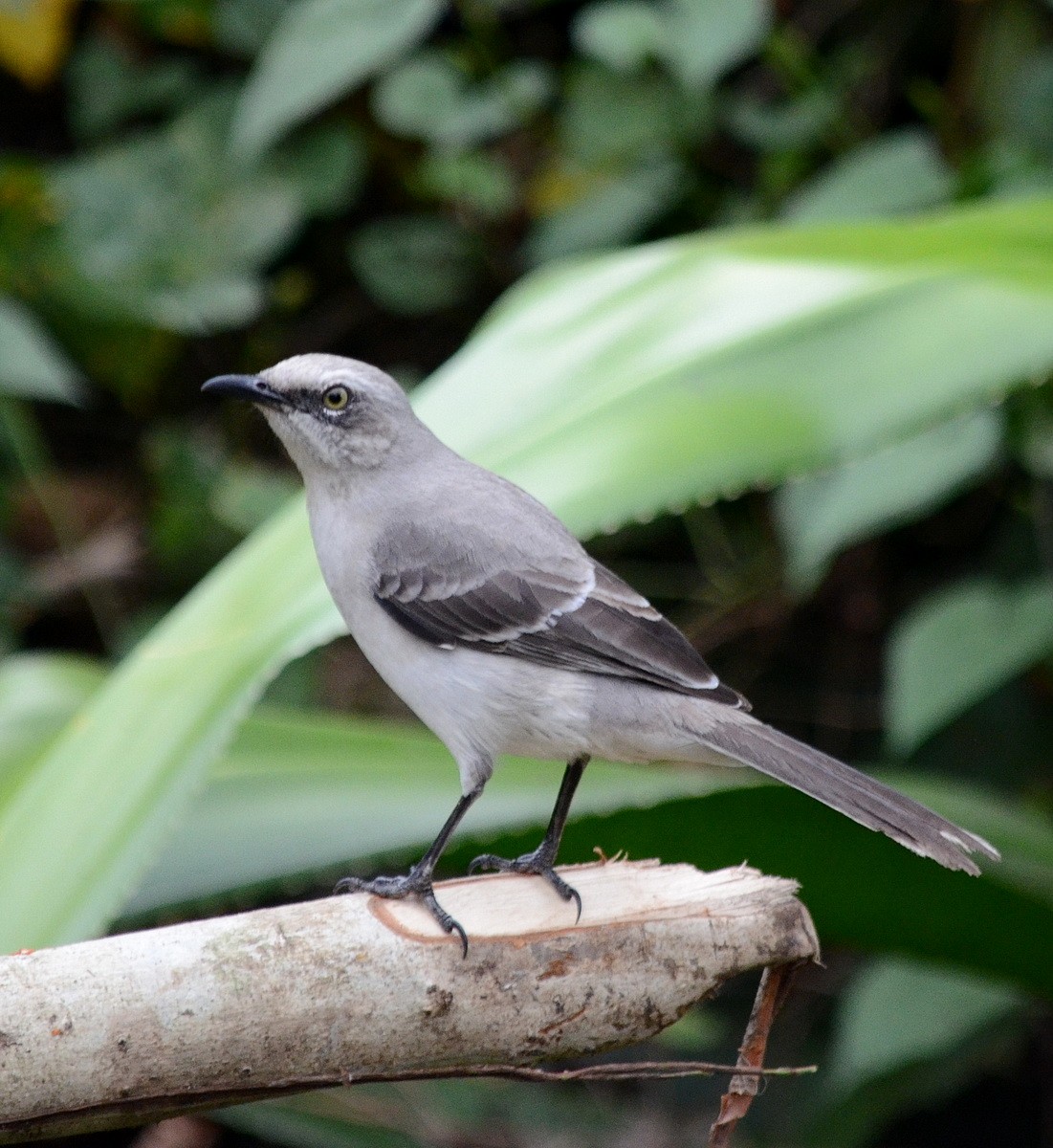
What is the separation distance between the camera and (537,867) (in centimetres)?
173

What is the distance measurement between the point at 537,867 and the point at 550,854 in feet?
0.16

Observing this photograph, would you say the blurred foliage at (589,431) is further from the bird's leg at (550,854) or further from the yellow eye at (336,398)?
the yellow eye at (336,398)

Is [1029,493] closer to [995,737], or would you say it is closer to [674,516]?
[995,737]

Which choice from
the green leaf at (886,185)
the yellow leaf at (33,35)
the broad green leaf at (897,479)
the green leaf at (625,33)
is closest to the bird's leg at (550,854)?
the broad green leaf at (897,479)

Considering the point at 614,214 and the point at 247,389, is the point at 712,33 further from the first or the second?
the point at 247,389

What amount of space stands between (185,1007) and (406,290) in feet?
10.4

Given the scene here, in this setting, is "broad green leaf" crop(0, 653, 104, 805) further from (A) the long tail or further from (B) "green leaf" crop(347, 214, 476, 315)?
(B) "green leaf" crop(347, 214, 476, 315)

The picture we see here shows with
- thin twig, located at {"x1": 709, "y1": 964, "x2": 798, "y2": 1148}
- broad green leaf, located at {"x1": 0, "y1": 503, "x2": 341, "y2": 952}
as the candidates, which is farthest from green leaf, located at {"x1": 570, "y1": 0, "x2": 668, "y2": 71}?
thin twig, located at {"x1": 709, "y1": 964, "x2": 798, "y2": 1148}

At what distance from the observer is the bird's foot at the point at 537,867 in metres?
1.60

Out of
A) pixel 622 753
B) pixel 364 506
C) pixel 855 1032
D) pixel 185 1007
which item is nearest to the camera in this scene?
pixel 185 1007

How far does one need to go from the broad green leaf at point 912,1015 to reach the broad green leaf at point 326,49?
2226 mm

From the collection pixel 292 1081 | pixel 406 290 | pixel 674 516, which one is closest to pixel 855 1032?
pixel 292 1081

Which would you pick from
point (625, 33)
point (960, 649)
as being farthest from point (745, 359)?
point (625, 33)

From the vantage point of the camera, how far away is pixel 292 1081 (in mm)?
1361
